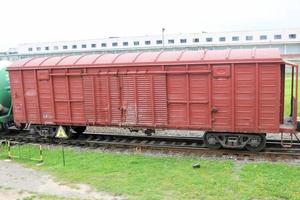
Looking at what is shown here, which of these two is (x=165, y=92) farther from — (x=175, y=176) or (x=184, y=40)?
(x=184, y=40)

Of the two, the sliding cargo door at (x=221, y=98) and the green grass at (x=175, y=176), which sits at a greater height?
the sliding cargo door at (x=221, y=98)

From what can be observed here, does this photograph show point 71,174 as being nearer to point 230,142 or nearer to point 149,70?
point 149,70

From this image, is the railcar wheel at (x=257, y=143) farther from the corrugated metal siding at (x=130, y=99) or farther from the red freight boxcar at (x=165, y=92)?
the corrugated metal siding at (x=130, y=99)

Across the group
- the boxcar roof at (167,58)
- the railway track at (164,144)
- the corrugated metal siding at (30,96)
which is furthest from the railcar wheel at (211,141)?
the corrugated metal siding at (30,96)

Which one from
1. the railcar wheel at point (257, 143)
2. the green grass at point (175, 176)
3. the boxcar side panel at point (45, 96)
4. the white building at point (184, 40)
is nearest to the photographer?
the green grass at point (175, 176)

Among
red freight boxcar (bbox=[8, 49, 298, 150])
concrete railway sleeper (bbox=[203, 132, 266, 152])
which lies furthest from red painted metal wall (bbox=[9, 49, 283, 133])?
concrete railway sleeper (bbox=[203, 132, 266, 152])

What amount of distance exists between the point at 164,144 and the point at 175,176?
3601 mm

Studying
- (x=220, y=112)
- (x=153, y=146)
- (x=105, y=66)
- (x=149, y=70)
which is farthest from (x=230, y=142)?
(x=105, y=66)

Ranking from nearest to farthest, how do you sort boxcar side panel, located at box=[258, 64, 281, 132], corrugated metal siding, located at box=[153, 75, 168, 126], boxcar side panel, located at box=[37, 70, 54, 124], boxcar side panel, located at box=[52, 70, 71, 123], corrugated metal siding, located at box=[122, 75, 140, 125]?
boxcar side panel, located at box=[258, 64, 281, 132] < corrugated metal siding, located at box=[153, 75, 168, 126] < corrugated metal siding, located at box=[122, 75, 140, 125] < boxcar side panel, located at box=[52, 70, 71, 123] < boxcar side panel, located at box=[37, 70, 54, 124]

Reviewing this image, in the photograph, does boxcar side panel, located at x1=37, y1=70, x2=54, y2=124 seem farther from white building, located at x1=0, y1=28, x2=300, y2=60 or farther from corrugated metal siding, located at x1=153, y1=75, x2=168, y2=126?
white building, located at x1=0, y1=28, x2=300, y2=60

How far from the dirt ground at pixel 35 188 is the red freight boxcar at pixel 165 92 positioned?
3.86 meters

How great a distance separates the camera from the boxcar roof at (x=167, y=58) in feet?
39.8

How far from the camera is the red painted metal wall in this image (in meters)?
12.1

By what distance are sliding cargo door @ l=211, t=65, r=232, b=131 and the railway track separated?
1.04m
